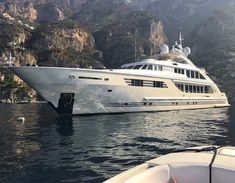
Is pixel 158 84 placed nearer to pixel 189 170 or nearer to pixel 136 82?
pixel 136 82

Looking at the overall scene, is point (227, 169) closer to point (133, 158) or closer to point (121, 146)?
point (133, 158)

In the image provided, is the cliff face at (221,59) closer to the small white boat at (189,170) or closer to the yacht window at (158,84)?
the yacht window at (158,84)

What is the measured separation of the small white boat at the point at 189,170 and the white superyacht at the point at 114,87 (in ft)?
106

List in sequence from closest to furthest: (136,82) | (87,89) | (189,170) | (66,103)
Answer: (189,170) → (87,89) → (66,103) → (136,82)

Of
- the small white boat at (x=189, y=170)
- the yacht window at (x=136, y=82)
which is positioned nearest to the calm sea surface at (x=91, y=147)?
the small white boat at (x=189, y=170)

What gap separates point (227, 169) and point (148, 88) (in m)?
37.0

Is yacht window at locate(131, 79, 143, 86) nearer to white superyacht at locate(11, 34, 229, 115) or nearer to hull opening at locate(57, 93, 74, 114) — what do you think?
white superyacht at locate(11, 34, 229, 115)

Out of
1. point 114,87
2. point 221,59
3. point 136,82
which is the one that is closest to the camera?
point 114,87

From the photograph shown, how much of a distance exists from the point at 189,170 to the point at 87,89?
108 feet

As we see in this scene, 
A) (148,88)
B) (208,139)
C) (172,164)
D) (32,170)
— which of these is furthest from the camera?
(148,88)

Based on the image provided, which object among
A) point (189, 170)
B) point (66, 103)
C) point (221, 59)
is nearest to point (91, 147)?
point (189, 170)

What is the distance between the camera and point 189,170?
7.64 m

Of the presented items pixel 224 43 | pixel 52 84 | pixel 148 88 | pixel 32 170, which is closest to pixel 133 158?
pixel 32 170

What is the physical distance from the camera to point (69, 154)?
1884cm
